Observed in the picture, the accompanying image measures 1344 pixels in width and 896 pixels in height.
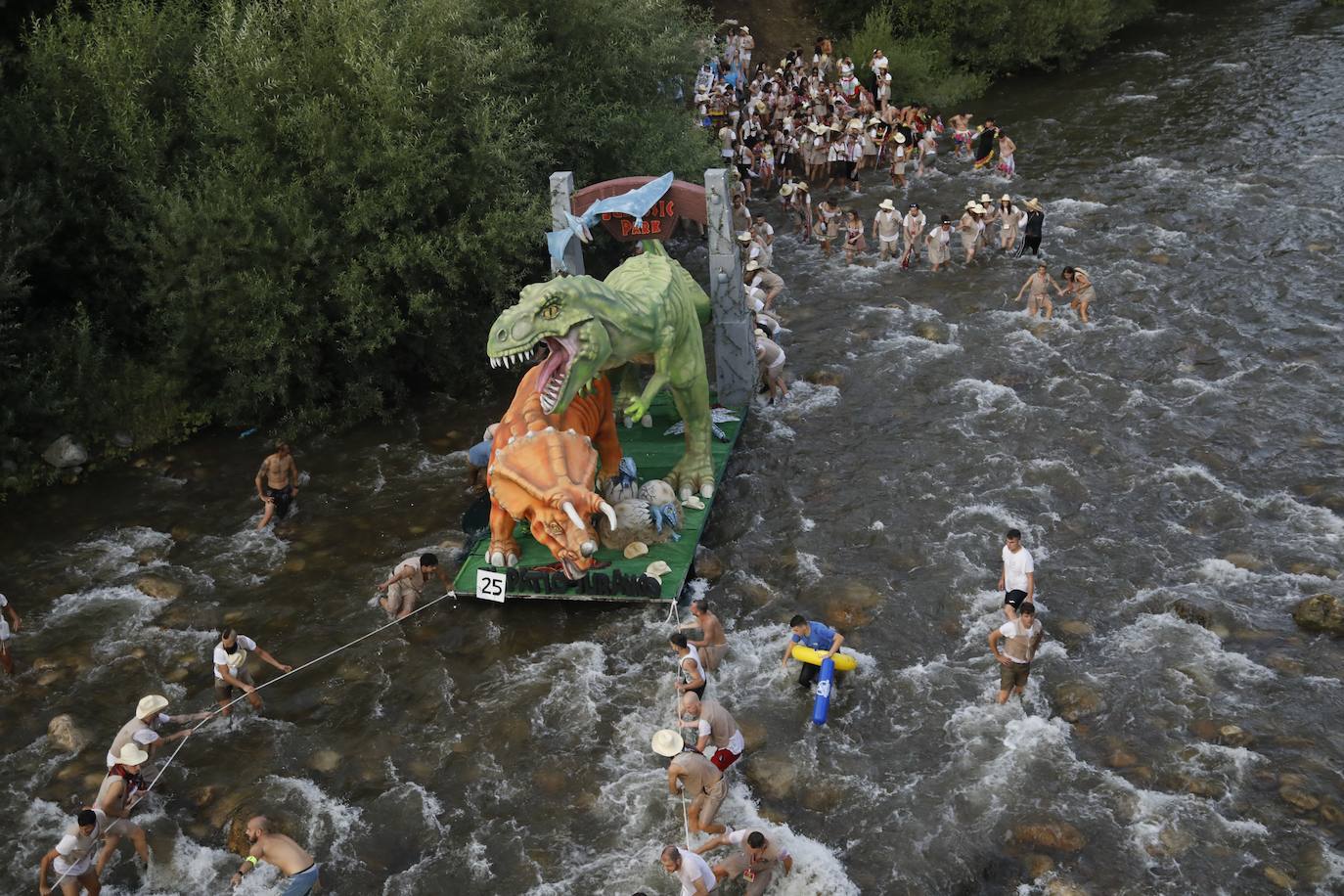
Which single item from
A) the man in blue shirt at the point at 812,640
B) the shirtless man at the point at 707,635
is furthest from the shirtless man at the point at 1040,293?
the shirtless man at the point at 707,635

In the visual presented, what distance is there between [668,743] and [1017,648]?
3552mm

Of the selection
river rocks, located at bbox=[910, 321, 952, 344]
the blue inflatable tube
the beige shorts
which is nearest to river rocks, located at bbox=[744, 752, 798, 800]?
the blue inflatable tube

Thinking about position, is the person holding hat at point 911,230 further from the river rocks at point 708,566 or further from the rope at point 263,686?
the rope at point 263,686

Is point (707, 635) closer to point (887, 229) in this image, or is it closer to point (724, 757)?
point (724, 757)

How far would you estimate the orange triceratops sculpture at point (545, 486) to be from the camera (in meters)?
12.6

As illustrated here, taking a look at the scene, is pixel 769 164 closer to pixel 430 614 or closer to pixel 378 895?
pixel 430 614

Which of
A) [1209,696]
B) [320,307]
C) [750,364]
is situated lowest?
[1209,696]

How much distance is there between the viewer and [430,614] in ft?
44.6

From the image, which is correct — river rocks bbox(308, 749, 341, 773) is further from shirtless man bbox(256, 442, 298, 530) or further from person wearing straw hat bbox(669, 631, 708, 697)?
shirtless man bbox(256, 442, 298, 530)

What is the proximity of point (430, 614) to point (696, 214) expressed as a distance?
20.7 feet

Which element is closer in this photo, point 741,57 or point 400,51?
point 400,51

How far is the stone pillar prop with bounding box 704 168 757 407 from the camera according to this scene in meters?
15.8

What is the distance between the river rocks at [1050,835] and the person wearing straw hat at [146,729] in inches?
312

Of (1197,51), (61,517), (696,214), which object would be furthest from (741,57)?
(61,517)
